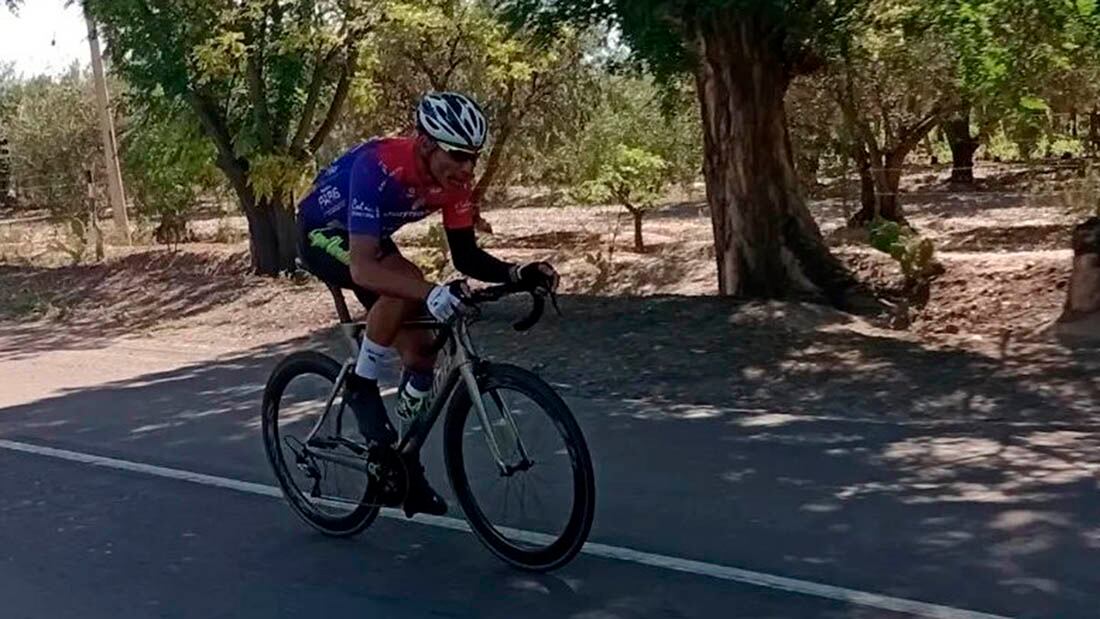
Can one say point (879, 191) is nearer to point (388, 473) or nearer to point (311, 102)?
point (311, 102)

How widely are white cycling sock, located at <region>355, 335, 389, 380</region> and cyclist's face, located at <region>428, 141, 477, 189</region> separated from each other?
0.77 m

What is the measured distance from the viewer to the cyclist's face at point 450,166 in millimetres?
5402

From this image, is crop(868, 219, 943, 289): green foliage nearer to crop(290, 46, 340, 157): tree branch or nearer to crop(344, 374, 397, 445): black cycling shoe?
crop(290, 46, 340, 157): tree branch

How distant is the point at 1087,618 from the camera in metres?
4.68

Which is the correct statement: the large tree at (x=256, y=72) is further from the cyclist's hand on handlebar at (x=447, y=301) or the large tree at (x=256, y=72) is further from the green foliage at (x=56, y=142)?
the green foliage at (x=56, y=142)

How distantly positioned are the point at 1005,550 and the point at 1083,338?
5856mm

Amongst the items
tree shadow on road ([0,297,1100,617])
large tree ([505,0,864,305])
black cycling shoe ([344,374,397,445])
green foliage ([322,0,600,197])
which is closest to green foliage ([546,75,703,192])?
green foliage ([322,0,600,197])

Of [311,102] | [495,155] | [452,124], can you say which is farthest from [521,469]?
[495,155]

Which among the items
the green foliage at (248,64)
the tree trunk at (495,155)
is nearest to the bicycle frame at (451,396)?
the green foliage at (248,64)

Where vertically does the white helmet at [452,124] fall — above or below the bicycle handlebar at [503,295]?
above

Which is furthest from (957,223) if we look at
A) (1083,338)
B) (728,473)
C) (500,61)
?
(728,473)

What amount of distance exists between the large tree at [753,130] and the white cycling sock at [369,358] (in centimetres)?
708

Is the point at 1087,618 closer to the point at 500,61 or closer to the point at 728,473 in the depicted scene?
the point at 728,473

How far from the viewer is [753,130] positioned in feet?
42.8
